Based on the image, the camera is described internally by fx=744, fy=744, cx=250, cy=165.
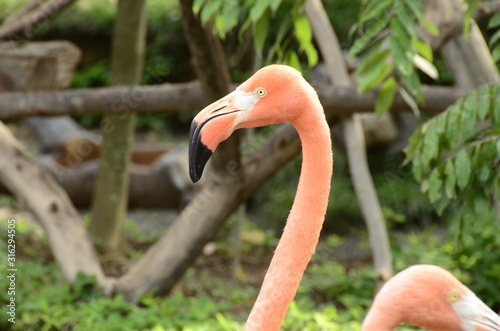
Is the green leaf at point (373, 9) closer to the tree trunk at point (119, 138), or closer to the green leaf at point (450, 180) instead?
the green leaf at point (450, 180)

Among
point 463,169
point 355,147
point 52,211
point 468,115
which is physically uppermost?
point 468,115

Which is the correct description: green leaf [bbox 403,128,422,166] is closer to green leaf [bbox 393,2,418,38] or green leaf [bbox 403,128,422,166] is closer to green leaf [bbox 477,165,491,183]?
green leaf [bbox 477,165,491,183]

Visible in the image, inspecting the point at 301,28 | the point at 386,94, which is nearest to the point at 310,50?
the point at 301,28

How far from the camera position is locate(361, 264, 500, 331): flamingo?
231 centimetres

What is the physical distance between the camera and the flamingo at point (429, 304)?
231 cm

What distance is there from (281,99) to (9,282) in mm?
3390

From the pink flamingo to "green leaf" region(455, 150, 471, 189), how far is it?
822 mm

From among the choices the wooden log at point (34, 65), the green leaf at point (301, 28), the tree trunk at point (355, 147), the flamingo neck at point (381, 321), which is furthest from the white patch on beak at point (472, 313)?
the wooden log at point (34, 65)

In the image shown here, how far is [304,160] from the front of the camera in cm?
212

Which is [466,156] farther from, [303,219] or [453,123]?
[303,219]

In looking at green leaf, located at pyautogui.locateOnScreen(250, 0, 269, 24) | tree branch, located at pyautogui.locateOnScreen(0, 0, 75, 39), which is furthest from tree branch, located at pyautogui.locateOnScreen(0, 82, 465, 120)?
green leaf, located at pyautogui.locateOnScreen(250, 0, 269, 24)

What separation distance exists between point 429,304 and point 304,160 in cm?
63

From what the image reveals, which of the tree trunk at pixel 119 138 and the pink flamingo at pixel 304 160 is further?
the tree trunk at pixel 119 138

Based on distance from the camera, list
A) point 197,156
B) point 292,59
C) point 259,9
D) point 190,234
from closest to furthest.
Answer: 1. point 197,156
2. point 259,9
3. point 292,59
4. point 190,234
